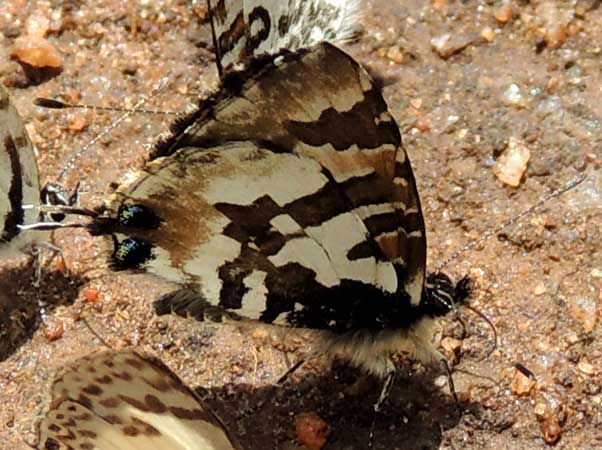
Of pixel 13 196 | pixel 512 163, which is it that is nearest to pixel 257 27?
pixel 512 163

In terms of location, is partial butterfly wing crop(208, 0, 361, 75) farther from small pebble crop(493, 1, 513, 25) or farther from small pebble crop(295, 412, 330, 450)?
small pebble crop(295, 412, 330, 450)

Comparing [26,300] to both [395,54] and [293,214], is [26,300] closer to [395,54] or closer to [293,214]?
[293,214]

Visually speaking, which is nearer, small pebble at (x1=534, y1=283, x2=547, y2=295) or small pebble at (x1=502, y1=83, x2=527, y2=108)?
small pebble at (x1=534, y1=283, x2=547, y2=295)

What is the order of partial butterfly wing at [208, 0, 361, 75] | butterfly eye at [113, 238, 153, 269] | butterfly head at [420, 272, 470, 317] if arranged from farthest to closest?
1. partial butterfly wing at [208, 0, 361, 75]
2. butterfly head at [420, 272, 470, 317]
3. butterfly eye at [113, 238, 153, 269]

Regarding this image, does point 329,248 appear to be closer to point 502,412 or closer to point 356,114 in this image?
point 356,114

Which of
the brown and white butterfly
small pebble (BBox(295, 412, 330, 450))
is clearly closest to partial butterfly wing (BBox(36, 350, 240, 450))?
small pebble (BBox(295, 412, 330, 450))

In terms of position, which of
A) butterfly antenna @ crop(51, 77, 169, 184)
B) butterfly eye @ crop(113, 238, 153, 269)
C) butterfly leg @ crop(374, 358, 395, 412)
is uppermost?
butterfly eye @ crop(113, 238, 153, 269)
